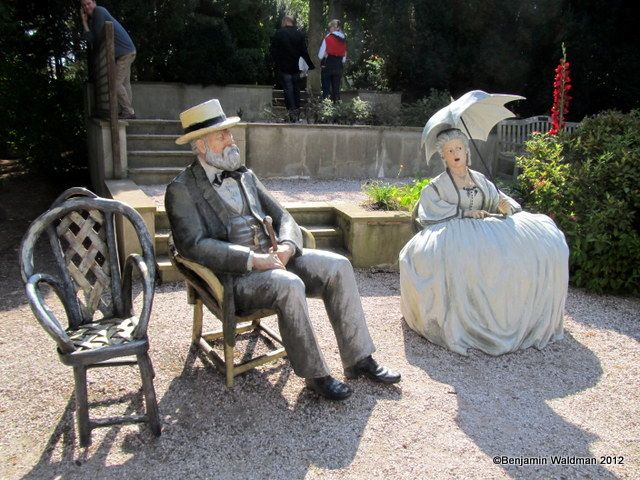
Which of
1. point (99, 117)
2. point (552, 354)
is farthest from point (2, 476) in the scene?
point (99, 117)

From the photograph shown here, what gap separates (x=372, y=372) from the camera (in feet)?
11.4

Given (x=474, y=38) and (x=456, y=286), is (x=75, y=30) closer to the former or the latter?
(x=474, y=38)

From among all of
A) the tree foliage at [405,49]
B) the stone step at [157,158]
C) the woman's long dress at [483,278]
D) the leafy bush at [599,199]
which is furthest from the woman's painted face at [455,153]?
the tree foliage at [405,49]

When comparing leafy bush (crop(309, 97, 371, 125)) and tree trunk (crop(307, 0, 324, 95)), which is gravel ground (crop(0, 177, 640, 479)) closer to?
leafy bush (crop(309, 97, 371, 125))

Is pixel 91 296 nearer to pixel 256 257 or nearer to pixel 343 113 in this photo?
pixel 256 257

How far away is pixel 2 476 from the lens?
104 inches

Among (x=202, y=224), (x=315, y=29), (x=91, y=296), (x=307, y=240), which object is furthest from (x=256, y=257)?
(x=315, y=29)

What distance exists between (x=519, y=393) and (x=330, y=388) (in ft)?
3.89

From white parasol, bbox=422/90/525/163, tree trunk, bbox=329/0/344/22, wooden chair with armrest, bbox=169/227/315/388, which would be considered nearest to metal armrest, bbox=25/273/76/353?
wooden chair with armrest, bbox=169/227/315/388

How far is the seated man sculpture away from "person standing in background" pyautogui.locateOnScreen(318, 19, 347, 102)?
6.89m

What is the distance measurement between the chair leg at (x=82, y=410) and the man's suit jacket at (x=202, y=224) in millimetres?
864

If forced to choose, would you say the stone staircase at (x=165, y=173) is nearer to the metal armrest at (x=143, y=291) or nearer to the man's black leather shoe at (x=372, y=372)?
the metal armrest at (x=143, y=291)

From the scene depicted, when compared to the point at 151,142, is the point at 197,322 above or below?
below

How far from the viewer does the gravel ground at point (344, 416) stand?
2.78 meters
